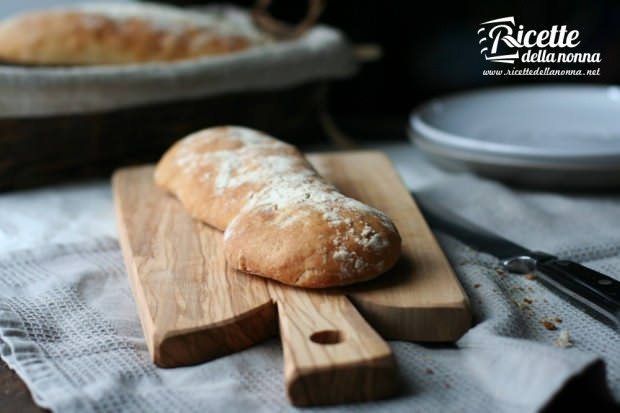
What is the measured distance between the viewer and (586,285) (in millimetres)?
889

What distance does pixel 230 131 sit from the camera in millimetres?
1273

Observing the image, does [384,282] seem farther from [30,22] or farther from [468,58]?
[468,58]

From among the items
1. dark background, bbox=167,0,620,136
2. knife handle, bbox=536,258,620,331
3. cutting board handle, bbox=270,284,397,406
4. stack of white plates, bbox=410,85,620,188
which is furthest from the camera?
dark background, bbox=167,0,620,136

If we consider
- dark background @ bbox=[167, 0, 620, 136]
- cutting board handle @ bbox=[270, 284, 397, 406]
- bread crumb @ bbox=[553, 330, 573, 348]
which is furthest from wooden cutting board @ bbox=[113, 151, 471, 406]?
dark background @ bbox=[167, 0, 620, 136]

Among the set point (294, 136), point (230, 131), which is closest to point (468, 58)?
point (294, 136)

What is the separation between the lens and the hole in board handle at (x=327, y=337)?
779 millimetres

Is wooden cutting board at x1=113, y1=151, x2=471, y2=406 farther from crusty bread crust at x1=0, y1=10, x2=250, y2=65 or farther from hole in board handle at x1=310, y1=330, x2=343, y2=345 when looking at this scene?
→ crusty bread crust at x1=0, y1=10, x2=250, y2=65

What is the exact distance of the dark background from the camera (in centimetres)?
197

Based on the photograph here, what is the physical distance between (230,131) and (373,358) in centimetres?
65

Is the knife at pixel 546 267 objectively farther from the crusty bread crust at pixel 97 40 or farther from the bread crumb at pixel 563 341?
the crusty bread crust at pixel 97 40

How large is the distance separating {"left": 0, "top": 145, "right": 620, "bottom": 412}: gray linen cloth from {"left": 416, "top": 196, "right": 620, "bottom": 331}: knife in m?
0.02

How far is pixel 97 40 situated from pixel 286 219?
911 millimetres

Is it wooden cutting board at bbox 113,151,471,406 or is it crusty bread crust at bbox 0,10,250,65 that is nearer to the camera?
wooden cutting board at bbox 113,151,471,406
